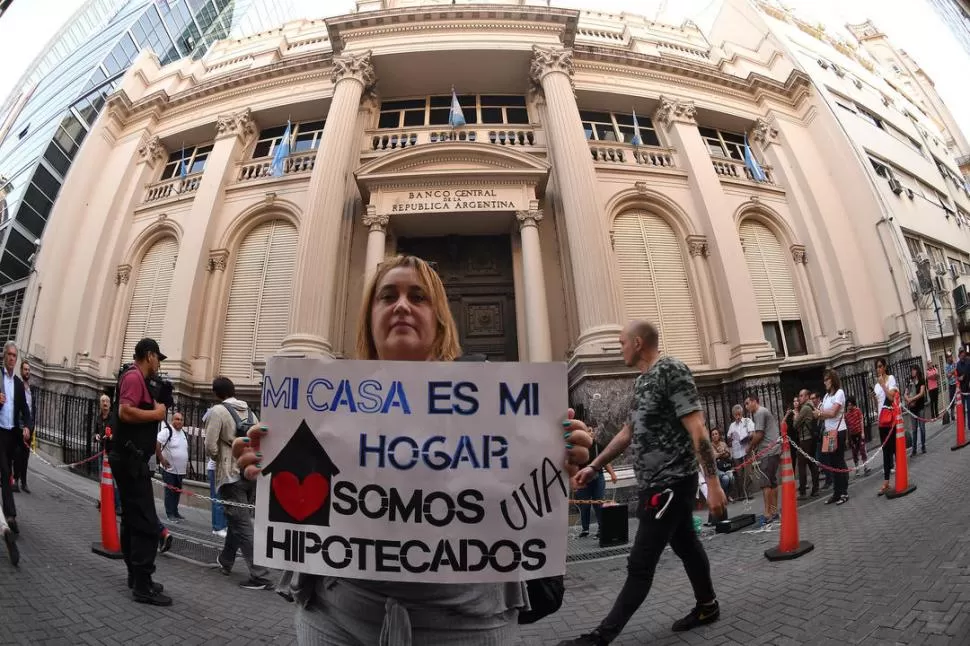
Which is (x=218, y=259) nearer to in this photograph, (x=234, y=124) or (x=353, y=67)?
(x=234, y=124)

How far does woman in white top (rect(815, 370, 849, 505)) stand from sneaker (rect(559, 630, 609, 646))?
4608 millimetres

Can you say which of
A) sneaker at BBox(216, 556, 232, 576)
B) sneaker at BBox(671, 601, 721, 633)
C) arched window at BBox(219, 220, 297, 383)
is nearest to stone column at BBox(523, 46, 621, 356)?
arched window at BBox(219, 220, 297, 383)

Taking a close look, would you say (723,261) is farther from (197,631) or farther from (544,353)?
(197,631)

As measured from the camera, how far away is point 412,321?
128 cm

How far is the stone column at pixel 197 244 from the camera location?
25.9ft

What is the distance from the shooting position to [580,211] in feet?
29.8

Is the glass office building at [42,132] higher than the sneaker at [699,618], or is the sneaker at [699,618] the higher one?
the glass office building at [42,132]

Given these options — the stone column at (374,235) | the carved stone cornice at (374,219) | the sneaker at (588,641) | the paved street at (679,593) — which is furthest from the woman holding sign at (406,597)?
the carved stone cornice at (374,219)

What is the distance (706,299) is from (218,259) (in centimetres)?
1177

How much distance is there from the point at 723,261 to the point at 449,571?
438 inches

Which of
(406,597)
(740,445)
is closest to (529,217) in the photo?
(740,445)

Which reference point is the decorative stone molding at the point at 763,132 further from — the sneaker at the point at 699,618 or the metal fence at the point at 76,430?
the metal fence at the point at 76,430

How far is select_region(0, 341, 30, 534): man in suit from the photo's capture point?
3.56 m

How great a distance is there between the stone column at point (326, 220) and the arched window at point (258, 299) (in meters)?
0.60
